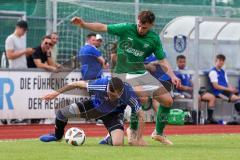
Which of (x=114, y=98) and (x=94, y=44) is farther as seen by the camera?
(x=94, y=44)

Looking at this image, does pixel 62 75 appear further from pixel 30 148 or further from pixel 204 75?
pixel 30 148

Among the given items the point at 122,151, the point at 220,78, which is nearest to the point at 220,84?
the point at 220,78

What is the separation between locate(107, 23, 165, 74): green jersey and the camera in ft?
50.1

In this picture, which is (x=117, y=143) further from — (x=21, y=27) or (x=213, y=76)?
(x=213, y=76)

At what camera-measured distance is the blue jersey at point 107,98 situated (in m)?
15.3

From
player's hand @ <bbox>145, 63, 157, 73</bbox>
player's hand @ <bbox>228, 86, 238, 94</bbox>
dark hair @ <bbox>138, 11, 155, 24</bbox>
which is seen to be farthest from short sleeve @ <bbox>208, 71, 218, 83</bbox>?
dark hair @ <bbox>138, 11, 155, 24</bbox>

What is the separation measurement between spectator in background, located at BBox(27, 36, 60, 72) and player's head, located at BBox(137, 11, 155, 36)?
7968mm

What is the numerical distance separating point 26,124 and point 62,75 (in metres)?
2.30

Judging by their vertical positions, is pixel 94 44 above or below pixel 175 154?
above

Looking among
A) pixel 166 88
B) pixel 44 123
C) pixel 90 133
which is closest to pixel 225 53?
pixel 44 123

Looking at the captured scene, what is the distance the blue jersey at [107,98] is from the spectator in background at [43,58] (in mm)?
7436

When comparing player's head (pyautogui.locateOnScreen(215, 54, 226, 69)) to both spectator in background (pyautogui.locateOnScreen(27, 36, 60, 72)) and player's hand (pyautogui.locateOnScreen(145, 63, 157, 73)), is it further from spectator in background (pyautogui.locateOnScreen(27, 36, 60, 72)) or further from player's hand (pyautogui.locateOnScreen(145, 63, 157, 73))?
player's hand (pyautogui.locateOnScreen(145, 63, 157, 73))

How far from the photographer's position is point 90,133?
19922 millimetres

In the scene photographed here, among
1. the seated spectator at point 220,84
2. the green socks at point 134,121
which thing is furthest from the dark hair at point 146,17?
the seated spectator at point 220,84
